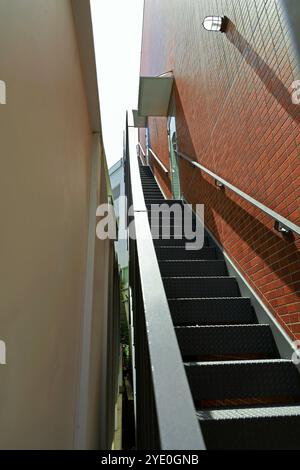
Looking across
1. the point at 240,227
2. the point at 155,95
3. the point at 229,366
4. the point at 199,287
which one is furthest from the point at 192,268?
the point at 155,95

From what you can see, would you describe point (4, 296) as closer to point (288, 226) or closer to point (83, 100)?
point (288, 226)

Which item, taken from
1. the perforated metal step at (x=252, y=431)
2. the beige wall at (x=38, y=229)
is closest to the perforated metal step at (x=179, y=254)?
the beige wall at (x=38, y=229)

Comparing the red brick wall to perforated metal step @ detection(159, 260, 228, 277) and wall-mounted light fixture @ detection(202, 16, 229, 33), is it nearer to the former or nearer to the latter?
wall-mounted light fixture @ detection(202, 16, 229, 33)

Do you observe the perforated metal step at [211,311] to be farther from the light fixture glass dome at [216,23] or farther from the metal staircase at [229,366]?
the light fixture glass dome at [216,23]

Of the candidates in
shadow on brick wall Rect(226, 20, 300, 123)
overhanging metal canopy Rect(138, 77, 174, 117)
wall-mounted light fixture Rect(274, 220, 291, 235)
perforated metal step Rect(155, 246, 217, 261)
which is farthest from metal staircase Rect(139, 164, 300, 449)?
overhanging metal canopy Rect(138, 77, 174, 117)

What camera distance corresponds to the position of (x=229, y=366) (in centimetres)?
187

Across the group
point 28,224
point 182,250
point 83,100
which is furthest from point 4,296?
point 182,250

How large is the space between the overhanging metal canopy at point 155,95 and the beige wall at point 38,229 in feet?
16.3

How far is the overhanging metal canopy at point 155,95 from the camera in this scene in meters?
6.53

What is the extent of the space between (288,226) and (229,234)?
4.11 ft

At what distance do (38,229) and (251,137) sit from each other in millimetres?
2185

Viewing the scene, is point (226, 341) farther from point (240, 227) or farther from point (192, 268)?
point (240, 227)

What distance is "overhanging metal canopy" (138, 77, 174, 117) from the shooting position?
21.4 feet

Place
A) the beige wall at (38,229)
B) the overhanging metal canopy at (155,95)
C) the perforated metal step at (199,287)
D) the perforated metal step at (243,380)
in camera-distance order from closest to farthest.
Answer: the beige wall at (38,229), the perforated metal step at (243,380), the perforated metal step at (199,287), the overhanging metal canopy at (155,95)
